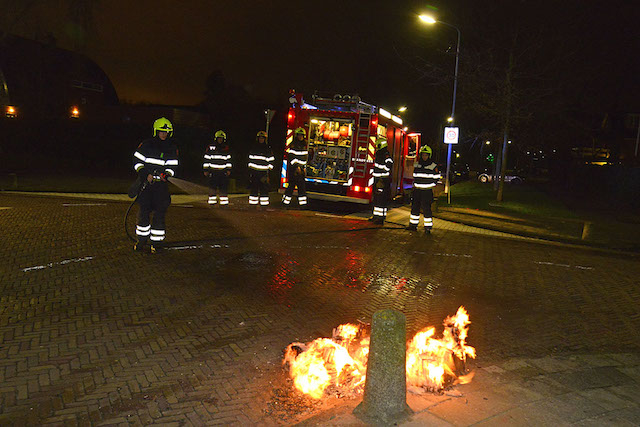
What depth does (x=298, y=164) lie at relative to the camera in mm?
14016

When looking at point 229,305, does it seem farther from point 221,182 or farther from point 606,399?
point 221,182

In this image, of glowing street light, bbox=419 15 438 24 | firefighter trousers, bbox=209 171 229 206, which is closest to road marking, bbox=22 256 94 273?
firefighter trousers, bbox=209 171 229 206

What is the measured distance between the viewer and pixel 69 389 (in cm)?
388

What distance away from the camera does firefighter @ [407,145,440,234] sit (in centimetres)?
1190

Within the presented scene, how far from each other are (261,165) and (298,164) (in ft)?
3.61

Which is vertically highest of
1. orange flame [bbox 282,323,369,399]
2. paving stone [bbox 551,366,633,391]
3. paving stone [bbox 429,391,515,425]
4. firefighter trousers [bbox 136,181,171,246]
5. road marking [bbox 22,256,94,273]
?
firefighter trousers [bbox 136,181,171,246]

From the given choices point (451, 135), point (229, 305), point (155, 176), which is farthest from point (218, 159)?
point (451, 135)

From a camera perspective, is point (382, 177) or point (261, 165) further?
point (261, 165)

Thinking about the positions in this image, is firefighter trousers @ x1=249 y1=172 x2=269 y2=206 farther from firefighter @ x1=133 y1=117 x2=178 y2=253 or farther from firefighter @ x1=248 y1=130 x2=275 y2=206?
firefighter @ x1=133 y1=117 x2=178 y2=253

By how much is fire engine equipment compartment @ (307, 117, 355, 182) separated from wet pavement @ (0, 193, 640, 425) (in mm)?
4008

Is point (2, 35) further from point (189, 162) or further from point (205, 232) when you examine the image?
point (205, 232)

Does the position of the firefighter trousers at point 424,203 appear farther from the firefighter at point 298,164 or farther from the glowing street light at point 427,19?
the glowing street light at point 427,19

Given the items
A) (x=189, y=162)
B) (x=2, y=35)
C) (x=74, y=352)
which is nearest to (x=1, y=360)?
(x=74, y=352)

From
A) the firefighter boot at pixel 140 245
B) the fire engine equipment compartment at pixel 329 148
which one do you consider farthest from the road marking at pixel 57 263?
the fire engine equipment compartment at pixel 329 148
